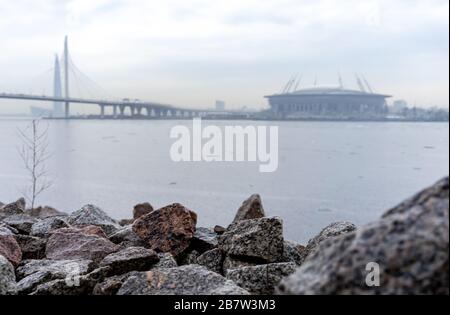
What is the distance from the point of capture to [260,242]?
12.3ft

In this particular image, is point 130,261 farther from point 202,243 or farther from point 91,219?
point 91,219

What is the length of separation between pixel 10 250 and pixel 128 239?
3.22 feet

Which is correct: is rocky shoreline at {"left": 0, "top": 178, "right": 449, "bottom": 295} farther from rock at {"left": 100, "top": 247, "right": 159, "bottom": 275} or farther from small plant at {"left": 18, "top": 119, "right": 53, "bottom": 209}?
small plant at {"left": 18, "top": 119, "right": 53, "bottom": 209}

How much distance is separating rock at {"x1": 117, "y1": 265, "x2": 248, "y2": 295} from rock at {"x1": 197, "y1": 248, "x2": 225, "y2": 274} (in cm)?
107

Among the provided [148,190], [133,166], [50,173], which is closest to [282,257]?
[148,190]

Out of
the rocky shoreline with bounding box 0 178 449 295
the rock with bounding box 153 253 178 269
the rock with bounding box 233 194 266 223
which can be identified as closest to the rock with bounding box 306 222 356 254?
the rocky shoreline with bounding box 0 178 449 295

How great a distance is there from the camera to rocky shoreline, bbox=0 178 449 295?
A: 1591 millimetres

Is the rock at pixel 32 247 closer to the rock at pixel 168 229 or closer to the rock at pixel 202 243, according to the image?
the rock at pixel 168 229

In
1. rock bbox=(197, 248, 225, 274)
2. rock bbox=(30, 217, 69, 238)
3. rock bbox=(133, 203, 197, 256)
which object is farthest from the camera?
rock bbox=(30, 217, 69, 238)

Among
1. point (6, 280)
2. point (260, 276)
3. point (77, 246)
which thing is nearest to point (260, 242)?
point (260, 276)

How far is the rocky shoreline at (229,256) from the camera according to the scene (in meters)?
1.59

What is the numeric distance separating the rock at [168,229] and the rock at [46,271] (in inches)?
27.3
